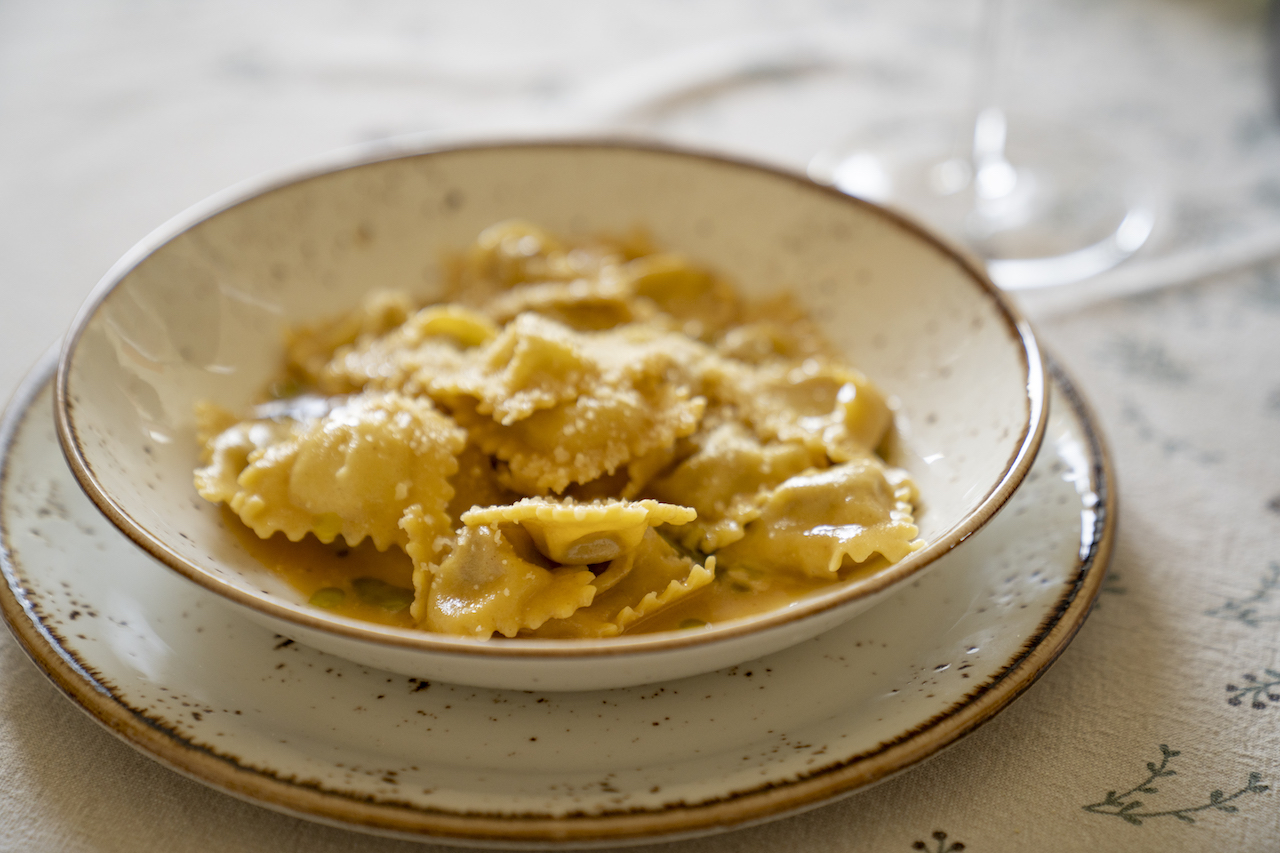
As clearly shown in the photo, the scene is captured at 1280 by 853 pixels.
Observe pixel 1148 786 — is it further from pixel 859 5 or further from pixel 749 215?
pixel 859 5

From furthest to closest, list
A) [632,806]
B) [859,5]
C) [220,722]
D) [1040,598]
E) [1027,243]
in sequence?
[859,5] → [1027,243] → [1040,598] → [220,722] → [632,806]

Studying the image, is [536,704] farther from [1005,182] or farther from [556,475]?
[1005,182]

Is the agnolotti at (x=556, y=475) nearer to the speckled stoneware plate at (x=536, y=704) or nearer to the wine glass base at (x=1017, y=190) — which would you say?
the speckled stoneware plate at (x=536, y=704)

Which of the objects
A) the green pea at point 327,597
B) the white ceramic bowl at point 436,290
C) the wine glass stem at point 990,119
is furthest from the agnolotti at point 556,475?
the wine glass stem at point 990,119

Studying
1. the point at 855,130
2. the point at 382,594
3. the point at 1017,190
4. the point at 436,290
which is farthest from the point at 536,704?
the point at 855,130

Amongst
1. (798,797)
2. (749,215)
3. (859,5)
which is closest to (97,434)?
(798,797)

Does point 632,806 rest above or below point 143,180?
below
